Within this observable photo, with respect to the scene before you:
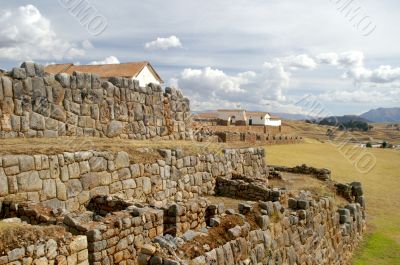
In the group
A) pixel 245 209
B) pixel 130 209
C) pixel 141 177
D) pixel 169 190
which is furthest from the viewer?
pixel 169 190

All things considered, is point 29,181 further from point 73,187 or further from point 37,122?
point 37,122

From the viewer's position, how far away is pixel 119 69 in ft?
136

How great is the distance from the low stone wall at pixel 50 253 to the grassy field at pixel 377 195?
11.0 metres

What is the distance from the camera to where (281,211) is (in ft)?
34.6

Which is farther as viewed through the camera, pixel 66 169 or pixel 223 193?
pixel 223 193

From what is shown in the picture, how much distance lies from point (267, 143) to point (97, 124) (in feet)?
117

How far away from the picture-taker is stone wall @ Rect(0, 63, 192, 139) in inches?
429

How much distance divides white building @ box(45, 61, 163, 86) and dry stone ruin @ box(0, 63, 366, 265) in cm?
2345

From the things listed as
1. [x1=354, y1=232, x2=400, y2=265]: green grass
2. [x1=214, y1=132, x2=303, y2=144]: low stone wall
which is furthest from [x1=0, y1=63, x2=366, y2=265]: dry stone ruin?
[x1=214, y1=132, x2=303, y2=144]: low stone wall

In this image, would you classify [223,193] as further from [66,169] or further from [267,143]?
[267,143]

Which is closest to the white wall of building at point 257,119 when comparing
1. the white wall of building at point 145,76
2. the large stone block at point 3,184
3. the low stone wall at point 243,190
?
the white wall of building at point 145,76

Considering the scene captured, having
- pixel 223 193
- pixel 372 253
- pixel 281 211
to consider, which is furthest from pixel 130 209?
pixel 372 253

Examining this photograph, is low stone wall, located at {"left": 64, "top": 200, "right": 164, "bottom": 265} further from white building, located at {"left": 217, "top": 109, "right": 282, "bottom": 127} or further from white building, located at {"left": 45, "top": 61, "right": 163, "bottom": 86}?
white building, located at {"left": 217, "top": 109, "right": 282, "bottom": 127}

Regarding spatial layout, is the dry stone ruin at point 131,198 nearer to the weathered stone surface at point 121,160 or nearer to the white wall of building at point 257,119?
the weathered stone surface at point 121,160
